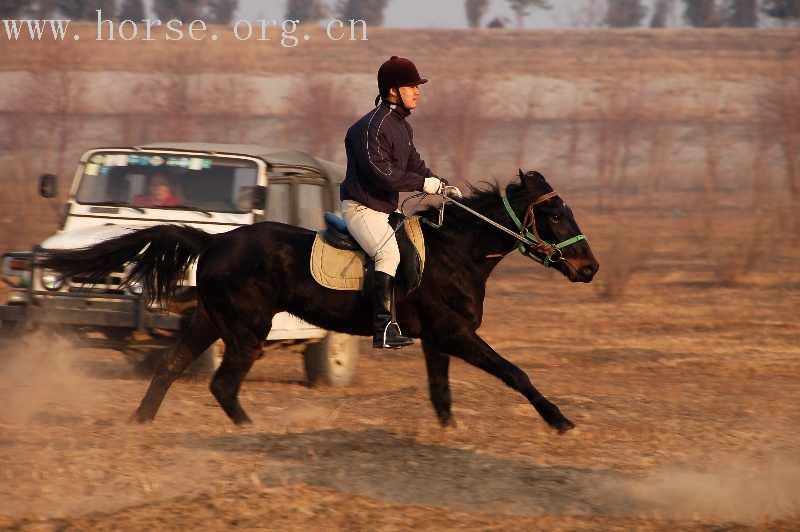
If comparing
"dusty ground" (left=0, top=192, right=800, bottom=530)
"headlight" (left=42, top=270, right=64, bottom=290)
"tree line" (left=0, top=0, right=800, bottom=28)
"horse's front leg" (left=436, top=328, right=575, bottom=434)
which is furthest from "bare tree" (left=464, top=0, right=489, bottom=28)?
"horse's front leg" (left=436, top=328, right=575, bottom=434)

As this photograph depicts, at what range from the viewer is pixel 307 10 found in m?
112

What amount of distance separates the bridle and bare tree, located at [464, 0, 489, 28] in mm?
106614

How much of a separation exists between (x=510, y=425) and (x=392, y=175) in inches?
79.3

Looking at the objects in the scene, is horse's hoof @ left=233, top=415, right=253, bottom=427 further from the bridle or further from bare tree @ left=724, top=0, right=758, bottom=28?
bare tree @ left=724, top=0, right=758, bottom=28

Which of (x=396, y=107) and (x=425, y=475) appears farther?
(x=396, y=107)

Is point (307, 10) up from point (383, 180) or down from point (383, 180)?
up

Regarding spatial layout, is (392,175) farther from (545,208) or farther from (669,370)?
(669,370)

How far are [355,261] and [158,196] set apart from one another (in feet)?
10.9

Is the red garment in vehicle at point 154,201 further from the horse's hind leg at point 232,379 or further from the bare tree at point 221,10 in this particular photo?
the bare tree at point 221,10

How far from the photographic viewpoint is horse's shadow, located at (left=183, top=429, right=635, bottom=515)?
612cm

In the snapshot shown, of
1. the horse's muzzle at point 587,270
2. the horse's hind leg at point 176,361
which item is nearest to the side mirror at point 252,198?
the horse's hind leg at point 176,361

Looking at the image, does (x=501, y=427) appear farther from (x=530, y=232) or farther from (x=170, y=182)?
(x=170, y=182)

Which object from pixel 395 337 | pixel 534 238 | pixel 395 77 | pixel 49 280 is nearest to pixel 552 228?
pixel 534 238

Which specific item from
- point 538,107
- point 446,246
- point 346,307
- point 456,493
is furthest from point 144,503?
point 538,107
